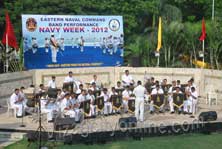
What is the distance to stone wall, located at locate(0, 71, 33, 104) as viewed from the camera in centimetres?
2559

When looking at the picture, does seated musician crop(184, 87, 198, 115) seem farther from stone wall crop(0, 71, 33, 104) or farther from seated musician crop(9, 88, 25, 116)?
stone wall crop(0, 71, 33, 104)

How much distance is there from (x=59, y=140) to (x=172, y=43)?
13760 mm

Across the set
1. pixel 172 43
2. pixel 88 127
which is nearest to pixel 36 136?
pixel 88 127

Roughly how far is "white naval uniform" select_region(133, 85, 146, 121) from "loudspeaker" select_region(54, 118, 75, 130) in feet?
9.21

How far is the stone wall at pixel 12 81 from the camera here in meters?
25.6

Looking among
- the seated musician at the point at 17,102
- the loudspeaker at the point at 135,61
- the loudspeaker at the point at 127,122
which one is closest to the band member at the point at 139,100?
the loudspeaker at the point at 127,122

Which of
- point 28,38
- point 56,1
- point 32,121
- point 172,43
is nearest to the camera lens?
point 32,121

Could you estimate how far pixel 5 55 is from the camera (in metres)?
28.1

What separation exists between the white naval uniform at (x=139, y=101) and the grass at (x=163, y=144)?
1929mm

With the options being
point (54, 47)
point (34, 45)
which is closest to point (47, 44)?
point (54, 47)

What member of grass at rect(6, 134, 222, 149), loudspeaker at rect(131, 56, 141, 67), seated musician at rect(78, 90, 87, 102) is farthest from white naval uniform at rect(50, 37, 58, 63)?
grass at rect(6, 134, 222, 149)

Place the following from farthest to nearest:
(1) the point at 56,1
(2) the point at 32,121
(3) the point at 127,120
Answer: (1) the point at 56,1 → (2) the point at 32,121 → (3) the point at 127,120

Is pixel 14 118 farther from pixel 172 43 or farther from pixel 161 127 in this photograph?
pixel 172 43

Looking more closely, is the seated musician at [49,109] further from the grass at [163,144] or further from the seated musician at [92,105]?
the grass at [163,144]
